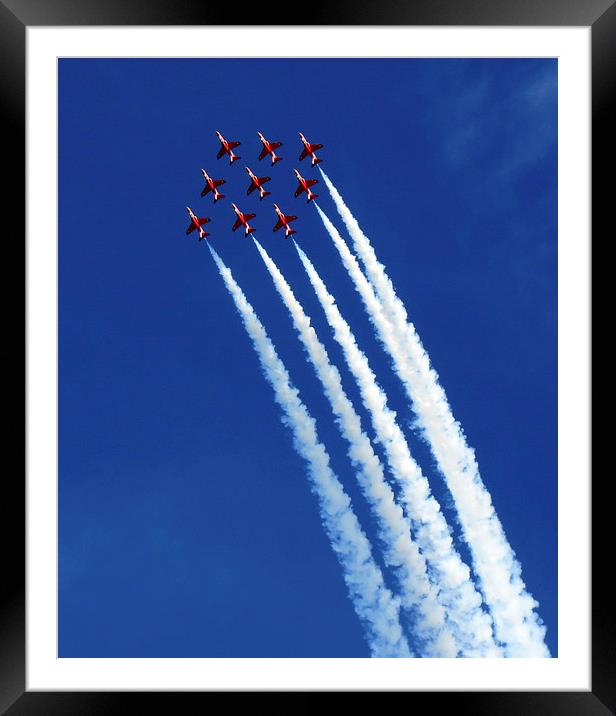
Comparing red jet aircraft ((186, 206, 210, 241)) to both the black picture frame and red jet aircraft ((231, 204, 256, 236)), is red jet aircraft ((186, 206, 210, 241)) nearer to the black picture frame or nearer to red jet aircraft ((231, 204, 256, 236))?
red jet aircraft ((231, 204, 256, 236))

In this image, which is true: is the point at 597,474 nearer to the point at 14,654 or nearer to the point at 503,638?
the point at 503,638

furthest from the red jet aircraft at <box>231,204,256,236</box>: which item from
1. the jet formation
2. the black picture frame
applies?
the black picture frame

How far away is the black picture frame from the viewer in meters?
14.7

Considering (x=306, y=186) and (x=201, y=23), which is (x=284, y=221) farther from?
(x=201, y=23)

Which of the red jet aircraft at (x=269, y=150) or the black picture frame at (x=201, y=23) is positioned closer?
the black picture frame at (x=201, y=23)

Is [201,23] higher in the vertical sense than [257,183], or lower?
lower

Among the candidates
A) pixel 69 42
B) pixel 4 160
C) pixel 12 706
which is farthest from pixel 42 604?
pixel 69 42

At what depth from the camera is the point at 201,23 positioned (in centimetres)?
1496

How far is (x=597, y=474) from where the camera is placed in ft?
52.0

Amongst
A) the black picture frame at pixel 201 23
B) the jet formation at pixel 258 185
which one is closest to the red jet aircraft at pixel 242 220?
the jet formation at pixel 258 185

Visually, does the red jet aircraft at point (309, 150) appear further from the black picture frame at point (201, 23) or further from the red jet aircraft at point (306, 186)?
the black picture frame at point (201, 23)

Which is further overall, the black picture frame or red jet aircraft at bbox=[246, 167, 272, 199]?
red jet aircraft at bbox=[246, 167, 272, 199]

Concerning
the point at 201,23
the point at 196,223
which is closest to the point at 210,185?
the point at 196,223

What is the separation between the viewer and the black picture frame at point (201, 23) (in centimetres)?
1470
